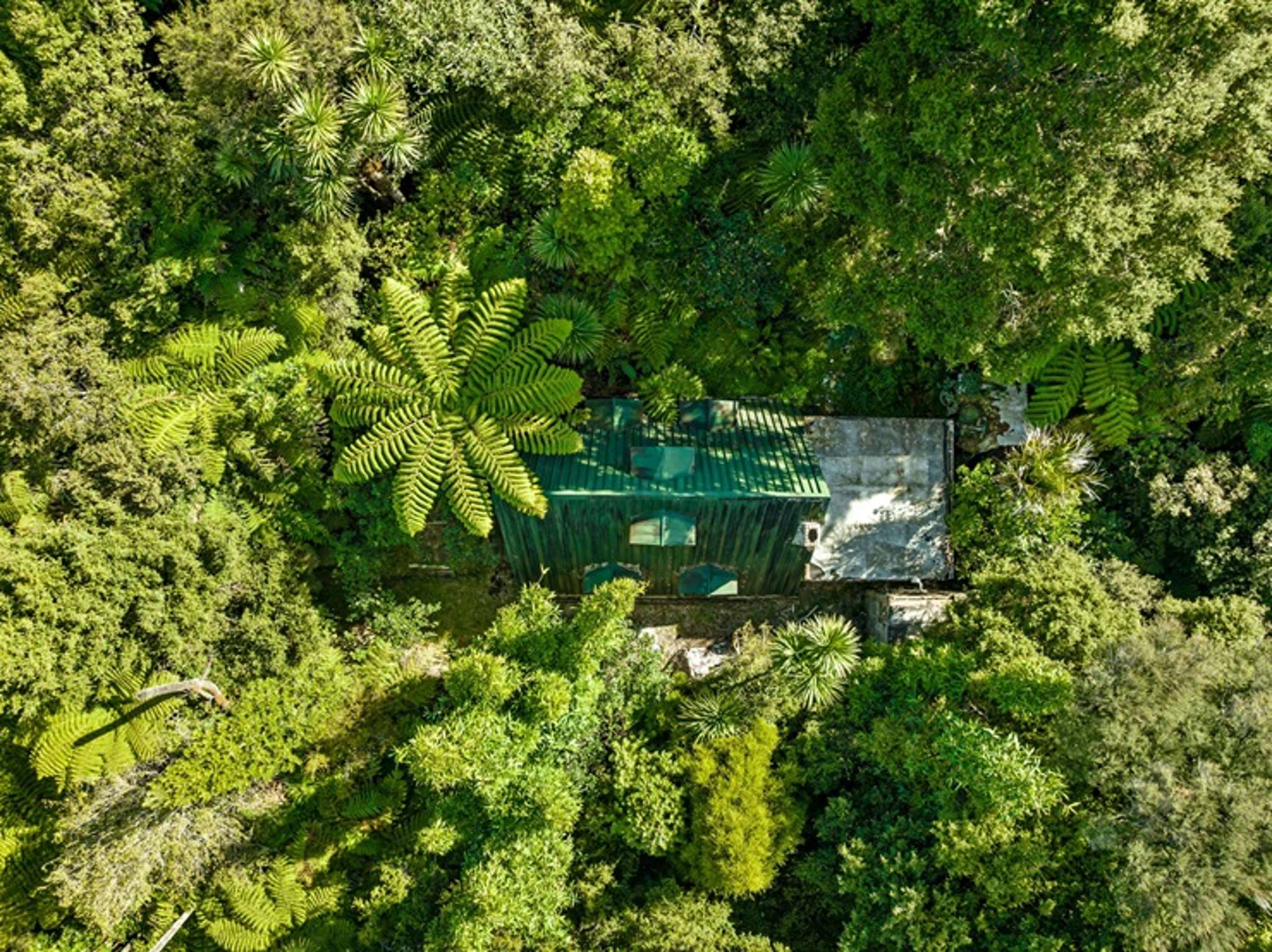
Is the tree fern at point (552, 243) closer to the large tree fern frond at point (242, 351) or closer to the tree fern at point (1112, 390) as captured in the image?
the large tree fern frond at point (242, 351)

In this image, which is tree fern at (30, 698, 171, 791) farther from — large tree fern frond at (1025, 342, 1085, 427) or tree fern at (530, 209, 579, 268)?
large tree fern frond at (1025, 342, 1085, 427)

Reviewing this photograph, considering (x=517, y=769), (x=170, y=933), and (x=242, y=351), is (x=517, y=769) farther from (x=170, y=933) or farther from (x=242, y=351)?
(x=242, y=351)

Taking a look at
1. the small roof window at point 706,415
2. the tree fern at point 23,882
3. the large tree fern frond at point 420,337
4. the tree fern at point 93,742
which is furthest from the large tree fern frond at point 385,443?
the tree fern at point 23,882

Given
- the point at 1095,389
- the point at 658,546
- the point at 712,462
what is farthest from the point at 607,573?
the point at 1095,389

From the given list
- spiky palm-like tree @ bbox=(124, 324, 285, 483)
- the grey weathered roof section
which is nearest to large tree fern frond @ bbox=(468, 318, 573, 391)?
spiky palm-like tree @ bbox=(124, 324, 285, 483)

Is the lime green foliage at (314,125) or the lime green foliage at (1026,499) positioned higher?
the lime green foliage at (314,125)

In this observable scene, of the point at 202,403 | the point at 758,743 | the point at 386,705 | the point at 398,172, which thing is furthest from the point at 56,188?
the point at 758,743
